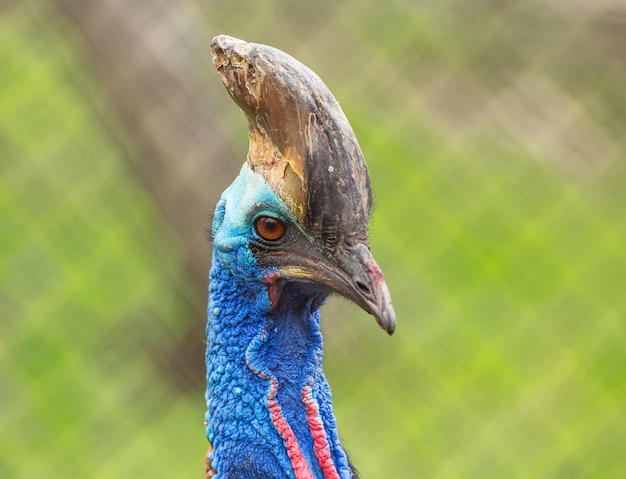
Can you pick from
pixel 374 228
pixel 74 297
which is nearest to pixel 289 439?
pixel 374 228

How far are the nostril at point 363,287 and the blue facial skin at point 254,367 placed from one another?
7.7 inches

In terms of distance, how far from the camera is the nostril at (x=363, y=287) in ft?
5.85

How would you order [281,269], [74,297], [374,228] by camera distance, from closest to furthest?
1. [281,269]
2. [374,228]
3. [74,297]

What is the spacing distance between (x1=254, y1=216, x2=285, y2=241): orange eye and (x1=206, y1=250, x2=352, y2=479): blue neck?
0.08 m

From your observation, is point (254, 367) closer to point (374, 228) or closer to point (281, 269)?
point (281, 269)

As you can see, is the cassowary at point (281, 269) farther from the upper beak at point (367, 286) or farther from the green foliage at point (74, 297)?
the green foliage at point (74, 297)

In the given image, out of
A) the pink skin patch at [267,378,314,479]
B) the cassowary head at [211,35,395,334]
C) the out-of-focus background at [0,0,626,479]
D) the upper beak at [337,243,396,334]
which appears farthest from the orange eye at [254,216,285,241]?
the out-of-focus background at [0,0,626,479]

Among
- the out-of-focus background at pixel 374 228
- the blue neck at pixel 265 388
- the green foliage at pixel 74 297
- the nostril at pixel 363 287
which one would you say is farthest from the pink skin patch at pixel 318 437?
the green foliage at pixel 74 297

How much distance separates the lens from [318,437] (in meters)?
1.98

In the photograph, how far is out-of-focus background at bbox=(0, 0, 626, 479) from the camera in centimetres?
372

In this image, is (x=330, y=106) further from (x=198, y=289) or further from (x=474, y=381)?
(x=474, y=381)

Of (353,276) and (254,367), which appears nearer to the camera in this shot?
(353,276)

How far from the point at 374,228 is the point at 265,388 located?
7.30ft

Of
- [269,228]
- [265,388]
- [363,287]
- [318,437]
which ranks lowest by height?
[318,437]
